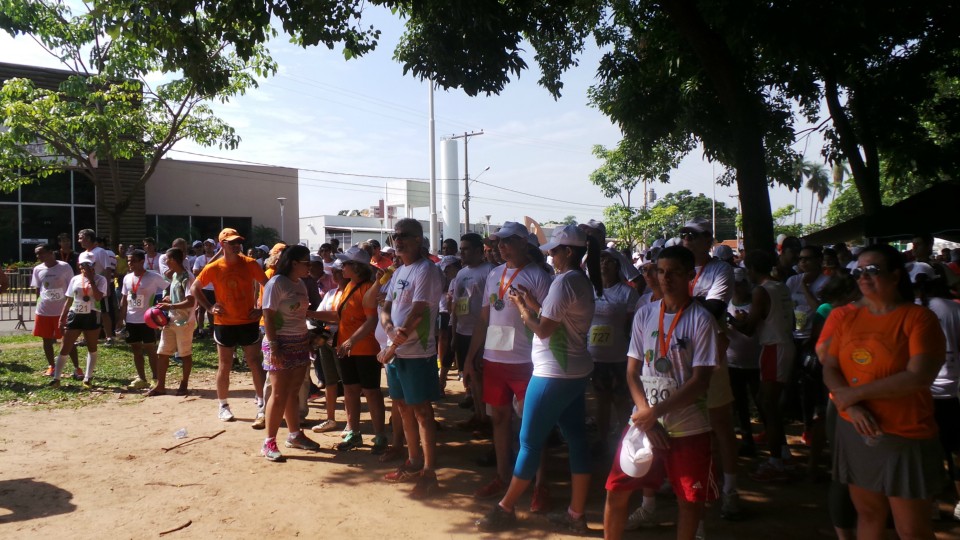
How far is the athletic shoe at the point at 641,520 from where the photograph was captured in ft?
14.0

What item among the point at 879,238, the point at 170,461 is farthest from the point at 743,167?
the point at 170,461

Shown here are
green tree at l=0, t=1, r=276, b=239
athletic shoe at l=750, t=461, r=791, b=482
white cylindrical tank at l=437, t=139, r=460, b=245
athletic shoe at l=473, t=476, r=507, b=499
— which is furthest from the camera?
white cylindrical tank at l=437, t=139, r=460, b=245

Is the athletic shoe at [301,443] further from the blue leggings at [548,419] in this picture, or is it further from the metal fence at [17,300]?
the metal fence at [17,300]

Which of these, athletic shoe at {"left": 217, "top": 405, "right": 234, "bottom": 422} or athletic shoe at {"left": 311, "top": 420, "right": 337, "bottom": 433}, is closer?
athletic shoe at {"left": 311, "top": 420, "right": 337, "bottom": 433}

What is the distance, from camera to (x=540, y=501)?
180 inches

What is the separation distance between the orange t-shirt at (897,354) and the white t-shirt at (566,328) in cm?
149

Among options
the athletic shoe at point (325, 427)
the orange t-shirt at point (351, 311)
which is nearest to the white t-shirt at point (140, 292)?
the athletic shoe at point (325, 427)

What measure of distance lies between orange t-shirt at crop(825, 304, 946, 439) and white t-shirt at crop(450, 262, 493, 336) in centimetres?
368


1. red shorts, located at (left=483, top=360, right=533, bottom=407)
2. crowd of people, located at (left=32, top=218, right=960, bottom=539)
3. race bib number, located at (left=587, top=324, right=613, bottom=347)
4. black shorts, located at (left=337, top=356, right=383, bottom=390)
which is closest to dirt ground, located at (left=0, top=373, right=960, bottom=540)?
crowd of people, located at (left=32, top=218, right=960, bottom=539)

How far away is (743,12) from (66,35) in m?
14.0

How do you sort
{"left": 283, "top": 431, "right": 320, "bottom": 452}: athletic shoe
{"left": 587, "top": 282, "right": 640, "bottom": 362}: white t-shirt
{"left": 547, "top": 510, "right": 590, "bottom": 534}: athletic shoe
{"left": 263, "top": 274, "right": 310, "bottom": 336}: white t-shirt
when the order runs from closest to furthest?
1. {"left": 547, "top": 510, "right": 590, "bottom": 534}: athletic shoe
2. {"left": 587, "top": 282, "right": 640, "bottom": 362}: white t-shirt
3. {"left": 263, "top": 274, "right": 310, "bottom": 336}: white t-shirt
4. {"left": 283, "top": 431, "right": 320, "bottom": 452}: athletic shoe

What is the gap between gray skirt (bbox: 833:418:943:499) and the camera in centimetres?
291

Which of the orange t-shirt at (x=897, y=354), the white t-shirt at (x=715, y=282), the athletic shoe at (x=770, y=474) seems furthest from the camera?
the athletic shoe at (x=770, y=474)

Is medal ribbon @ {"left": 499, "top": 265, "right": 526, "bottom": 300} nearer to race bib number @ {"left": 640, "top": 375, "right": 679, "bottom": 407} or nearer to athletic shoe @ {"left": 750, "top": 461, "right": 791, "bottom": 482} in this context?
race bib number @ {"left": 640, "top": 375, "right": 679, "bottom": 407}
